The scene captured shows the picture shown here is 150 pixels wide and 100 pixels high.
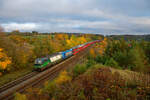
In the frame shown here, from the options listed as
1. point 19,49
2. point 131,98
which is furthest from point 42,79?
point 131,98

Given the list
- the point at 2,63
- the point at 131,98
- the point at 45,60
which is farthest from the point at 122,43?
the point at 2,63

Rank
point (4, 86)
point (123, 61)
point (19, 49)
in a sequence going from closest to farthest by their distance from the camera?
point (4, 86), point (123, 61), point (19, 49)

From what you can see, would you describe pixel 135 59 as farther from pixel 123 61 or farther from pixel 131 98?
pixel 131 98

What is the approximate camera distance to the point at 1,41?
68.4 feet

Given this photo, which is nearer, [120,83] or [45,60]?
[120,83]

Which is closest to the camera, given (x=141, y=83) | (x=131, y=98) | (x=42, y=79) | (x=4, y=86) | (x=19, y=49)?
(x=131, y=98)

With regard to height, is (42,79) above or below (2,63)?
below

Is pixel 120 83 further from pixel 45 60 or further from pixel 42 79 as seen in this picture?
pixel 45 60

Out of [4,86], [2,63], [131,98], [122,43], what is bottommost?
[4,86]

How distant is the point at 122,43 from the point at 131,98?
21660mm

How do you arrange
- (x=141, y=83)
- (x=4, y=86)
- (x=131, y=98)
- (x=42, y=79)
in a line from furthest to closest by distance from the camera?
(x=42, y=79)
(x=4, y=86)
(x=141, y=83)
(x=131, y=98)

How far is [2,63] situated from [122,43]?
90.3 feet

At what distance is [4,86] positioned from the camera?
49.1 ft

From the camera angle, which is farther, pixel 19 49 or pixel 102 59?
pixel 19 49
